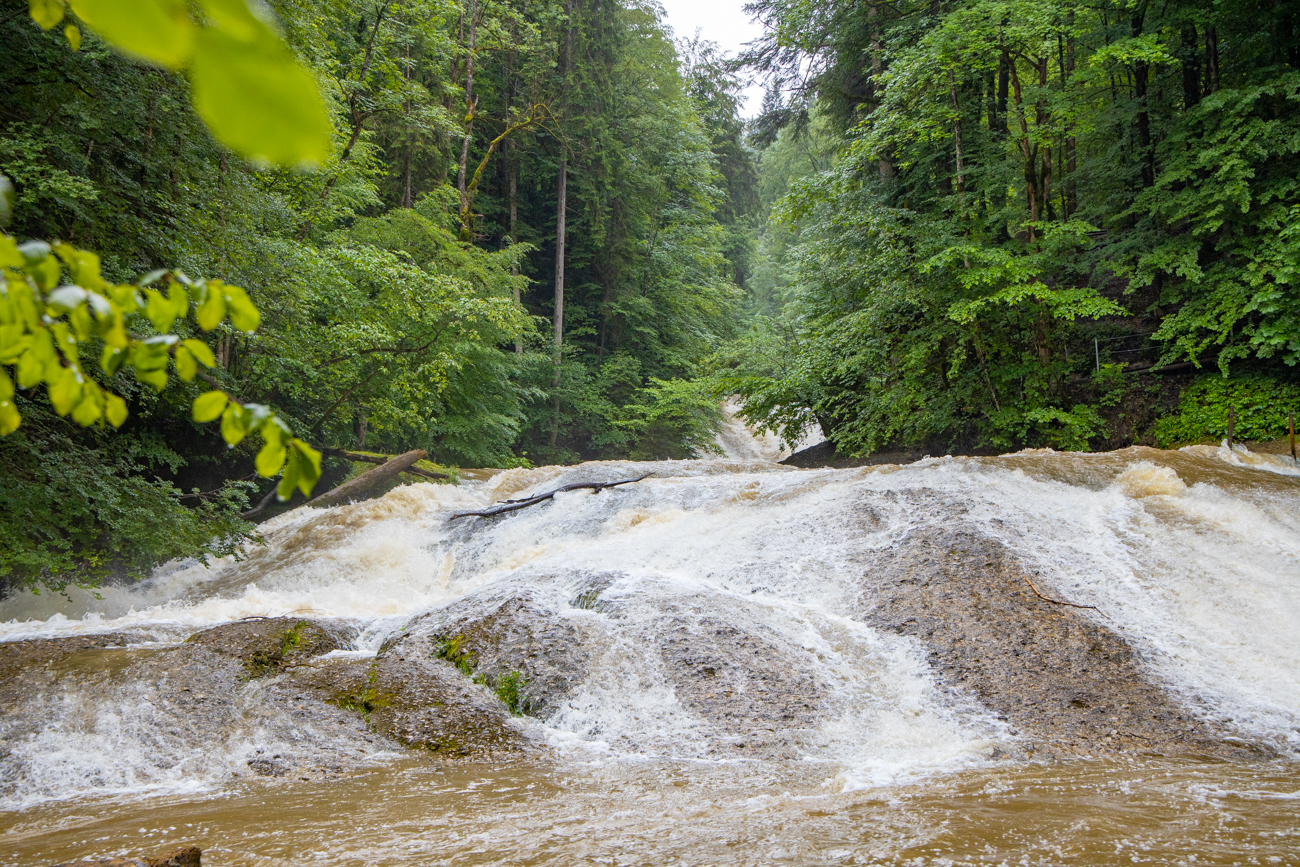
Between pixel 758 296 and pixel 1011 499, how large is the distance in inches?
1367

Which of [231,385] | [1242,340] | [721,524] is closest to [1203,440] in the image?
[1242,340]

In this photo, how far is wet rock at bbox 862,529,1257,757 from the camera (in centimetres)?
429

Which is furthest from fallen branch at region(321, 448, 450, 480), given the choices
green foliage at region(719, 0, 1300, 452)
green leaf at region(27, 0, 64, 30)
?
green leaf at region(27, 0, 64, 30)

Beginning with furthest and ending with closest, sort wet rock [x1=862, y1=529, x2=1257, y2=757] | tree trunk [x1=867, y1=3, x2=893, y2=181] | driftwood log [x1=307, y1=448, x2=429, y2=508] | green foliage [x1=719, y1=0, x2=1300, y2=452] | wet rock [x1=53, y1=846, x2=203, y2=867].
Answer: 1. tree trunk [x1=867, y1=3, x2=893, y2=181]
2. driftwood log [x1=307, y1=448, x2=429, y2=508]
3. green foliage [x1=719, y1=0, x2=1300, y2=452]
4. wet rock [x1=862, y1=529, x2=1257, y2=757]
5. wet rock [x1=53, y1=846, x2=203, y2=867]

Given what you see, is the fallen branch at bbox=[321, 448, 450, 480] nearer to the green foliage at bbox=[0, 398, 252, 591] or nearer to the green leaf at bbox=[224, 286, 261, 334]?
the green foliage at bbox=[0, 398, 252, 591]

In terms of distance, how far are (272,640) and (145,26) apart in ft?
19.1

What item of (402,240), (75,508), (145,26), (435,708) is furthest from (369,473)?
(145,26)

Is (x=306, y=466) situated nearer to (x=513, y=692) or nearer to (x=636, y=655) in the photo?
(x=513, y=692)

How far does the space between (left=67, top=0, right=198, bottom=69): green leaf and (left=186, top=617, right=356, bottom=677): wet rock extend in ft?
18.0

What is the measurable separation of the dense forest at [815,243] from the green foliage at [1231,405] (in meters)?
0.04

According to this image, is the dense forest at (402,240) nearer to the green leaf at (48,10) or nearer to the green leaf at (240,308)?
the green leaf at (48,10)

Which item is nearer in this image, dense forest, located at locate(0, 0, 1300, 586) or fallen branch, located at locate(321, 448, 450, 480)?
dense forest, located at locate(0, 0, 1300, 586)

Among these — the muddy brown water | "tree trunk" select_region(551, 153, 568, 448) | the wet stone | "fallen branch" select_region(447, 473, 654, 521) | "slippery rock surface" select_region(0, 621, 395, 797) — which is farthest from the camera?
"tree trunk" select_region(551, 153, 568, 448)

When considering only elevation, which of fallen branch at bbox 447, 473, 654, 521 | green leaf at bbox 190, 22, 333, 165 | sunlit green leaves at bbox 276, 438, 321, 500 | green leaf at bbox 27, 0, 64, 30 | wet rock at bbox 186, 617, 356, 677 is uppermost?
green leaf at bbox 27, 0, 64, 30
